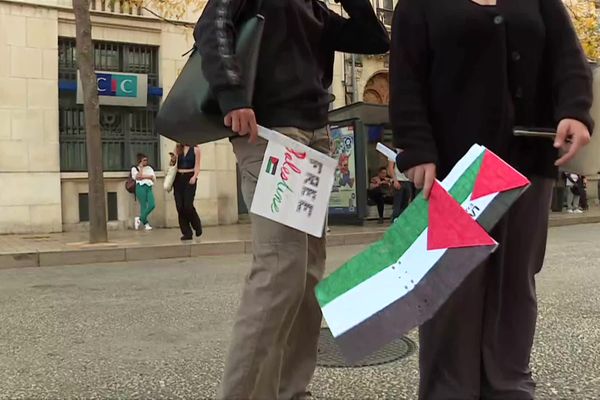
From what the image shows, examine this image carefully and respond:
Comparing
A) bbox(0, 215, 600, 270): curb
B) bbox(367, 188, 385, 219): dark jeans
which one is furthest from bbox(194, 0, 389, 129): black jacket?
bbox(367, 188, 385, 219): dark jeans

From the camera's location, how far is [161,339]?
4.27m

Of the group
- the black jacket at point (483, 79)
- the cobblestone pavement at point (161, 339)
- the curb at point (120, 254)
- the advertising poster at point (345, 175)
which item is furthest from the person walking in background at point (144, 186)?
the black jacket at point (483, 79)

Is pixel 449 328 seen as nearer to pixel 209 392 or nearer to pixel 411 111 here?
pixel 411 111

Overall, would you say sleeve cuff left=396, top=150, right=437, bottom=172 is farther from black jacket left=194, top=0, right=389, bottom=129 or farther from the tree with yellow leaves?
the tree with yellow leaves

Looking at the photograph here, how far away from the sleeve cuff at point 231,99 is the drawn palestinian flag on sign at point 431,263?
683mm

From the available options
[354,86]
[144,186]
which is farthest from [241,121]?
[354,86]

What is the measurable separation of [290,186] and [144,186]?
11407 mm

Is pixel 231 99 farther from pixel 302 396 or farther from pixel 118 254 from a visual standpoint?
pixel 118 254

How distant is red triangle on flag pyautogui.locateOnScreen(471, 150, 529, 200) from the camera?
1940 millimetres

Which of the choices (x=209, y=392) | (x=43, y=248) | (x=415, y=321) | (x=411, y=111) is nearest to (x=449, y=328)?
(x=415, y=321)

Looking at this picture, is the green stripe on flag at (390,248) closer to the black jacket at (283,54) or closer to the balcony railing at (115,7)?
the black jacket at (283,54)

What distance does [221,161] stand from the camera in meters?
15.2

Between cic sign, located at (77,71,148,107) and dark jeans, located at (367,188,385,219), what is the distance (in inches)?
211

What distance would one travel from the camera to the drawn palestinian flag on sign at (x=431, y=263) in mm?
1938
